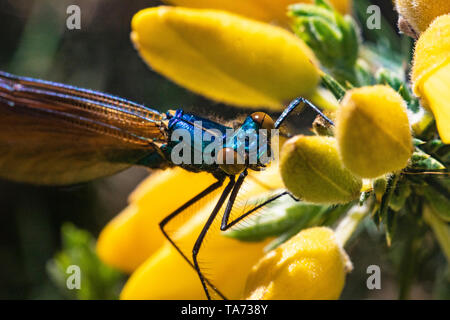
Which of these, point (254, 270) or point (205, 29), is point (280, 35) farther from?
point (254, 270)

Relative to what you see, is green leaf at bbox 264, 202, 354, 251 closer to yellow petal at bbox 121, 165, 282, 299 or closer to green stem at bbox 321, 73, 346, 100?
yellow petal at bbox 121, 165, 282, 299

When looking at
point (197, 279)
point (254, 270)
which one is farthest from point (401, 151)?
point (197, 279)

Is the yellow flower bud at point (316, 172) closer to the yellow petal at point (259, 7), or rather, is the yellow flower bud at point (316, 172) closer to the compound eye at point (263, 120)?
the compound eye at point (263, 120)

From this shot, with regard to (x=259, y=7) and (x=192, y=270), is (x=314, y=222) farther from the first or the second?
(x=259, y=7)

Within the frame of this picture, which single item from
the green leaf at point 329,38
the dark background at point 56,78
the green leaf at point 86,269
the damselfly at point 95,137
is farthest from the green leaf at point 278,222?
the dark background at point 56,78

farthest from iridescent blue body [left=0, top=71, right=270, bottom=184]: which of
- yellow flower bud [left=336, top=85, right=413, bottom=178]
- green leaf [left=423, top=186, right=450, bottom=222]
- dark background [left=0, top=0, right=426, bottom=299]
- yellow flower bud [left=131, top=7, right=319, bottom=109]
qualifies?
dark background [left=0, top=0, right=426, bottom=299]
